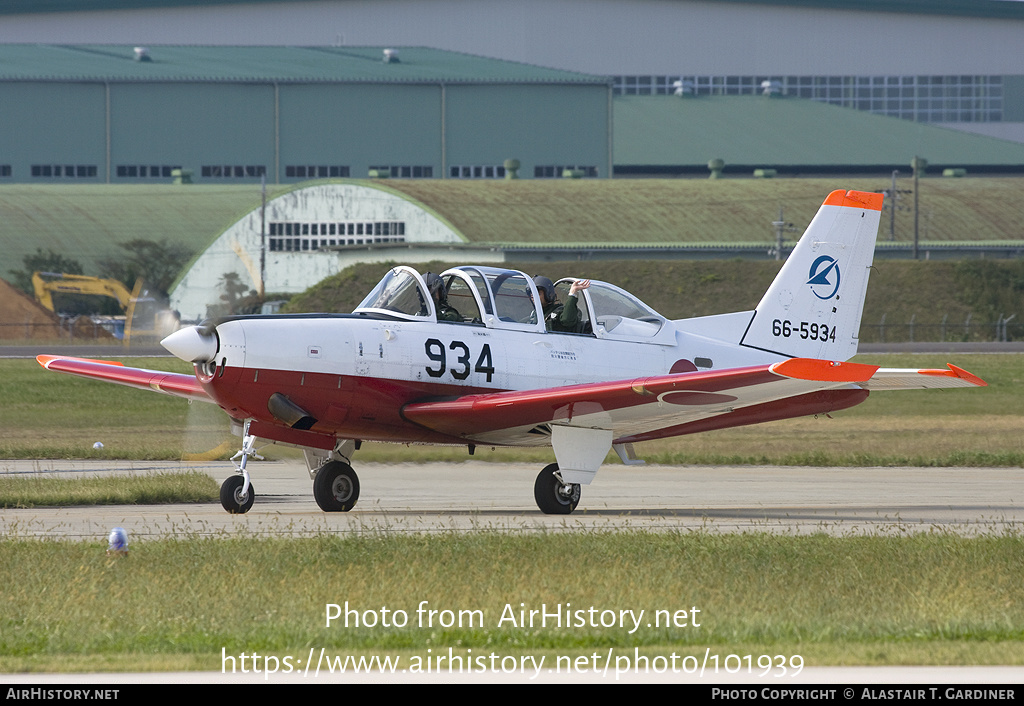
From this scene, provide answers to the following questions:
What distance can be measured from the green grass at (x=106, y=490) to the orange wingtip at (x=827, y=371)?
7.56m

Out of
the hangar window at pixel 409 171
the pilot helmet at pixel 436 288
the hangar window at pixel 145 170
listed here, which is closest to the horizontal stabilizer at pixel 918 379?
the pilot helmet at pixel 436 288

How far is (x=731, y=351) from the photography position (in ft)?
56.9

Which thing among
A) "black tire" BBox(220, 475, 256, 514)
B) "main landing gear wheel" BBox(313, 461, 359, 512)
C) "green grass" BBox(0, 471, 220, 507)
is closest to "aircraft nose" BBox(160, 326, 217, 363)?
"black tire" BBox(220, 475, 256, 514)

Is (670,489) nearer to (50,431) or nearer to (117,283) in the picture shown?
(50,431)

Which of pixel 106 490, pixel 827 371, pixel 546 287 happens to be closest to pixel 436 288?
pixel 546 287

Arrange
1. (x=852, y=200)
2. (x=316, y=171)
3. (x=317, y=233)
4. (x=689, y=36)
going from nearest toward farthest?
(x=852, y=200)
(x=317, y=233)
(x=316, y=171)
(x=689, y=36)

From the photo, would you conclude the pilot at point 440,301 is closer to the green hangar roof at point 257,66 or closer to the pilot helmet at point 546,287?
the pilot helmet at point 546,287

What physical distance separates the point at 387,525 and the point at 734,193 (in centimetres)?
6521

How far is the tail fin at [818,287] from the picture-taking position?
1761 cm

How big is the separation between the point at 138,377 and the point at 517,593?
9.13m

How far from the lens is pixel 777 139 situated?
90.2 metres

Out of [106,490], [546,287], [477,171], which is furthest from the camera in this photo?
[477,171]

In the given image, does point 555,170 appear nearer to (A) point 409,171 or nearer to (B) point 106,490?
(A) point 409,171

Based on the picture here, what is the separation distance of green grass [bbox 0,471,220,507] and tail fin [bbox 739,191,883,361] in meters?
7.46
